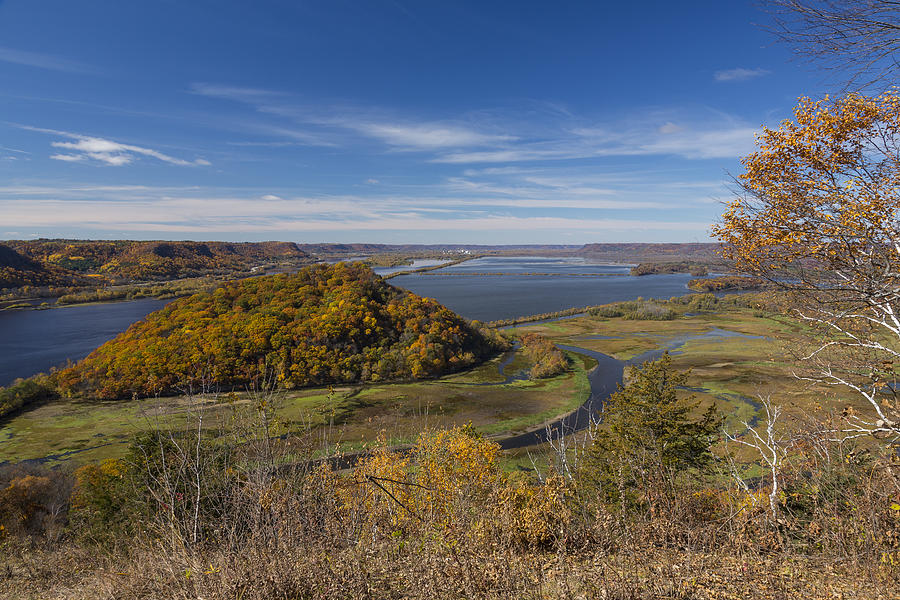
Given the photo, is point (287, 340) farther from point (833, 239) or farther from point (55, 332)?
point (55, 332)

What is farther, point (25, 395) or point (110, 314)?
point (110, 314)

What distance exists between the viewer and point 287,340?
49.6 meters

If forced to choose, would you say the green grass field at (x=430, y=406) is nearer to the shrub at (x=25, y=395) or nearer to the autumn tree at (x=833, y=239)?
the shrub at (x=25, y=395)

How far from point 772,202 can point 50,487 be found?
28.3m

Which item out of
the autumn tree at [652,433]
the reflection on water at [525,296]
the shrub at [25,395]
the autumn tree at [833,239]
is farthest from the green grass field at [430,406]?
the reflection on water at [525,296]

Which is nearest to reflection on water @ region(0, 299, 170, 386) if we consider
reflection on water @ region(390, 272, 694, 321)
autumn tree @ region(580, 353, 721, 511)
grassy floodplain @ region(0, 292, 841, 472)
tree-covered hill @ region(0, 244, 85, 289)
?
grassy floodplain @ region(0, 292, 841, 472)

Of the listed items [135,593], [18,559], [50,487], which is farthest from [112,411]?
[135,593]

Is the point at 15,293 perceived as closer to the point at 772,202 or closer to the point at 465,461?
the point at 465,461

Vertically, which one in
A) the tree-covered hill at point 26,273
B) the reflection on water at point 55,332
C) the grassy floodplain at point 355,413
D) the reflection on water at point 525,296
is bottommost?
the grassy floodplain at point 355,413

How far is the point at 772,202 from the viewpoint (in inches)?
246

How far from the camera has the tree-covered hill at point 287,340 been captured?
4331cm

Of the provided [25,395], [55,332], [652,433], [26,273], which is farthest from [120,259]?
[652,433]

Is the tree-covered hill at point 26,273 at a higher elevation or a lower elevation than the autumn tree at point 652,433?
Result: higher

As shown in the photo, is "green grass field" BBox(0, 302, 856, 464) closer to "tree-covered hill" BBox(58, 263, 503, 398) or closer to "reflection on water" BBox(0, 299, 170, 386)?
"tree-covered hill" BBox(58, 263, 503, 398)
